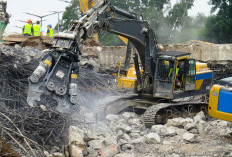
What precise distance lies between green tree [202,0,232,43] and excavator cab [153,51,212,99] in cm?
1987

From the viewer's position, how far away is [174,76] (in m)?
8.86

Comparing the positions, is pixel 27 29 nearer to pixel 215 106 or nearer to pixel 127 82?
pixel 127 82

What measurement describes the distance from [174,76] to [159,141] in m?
2.62

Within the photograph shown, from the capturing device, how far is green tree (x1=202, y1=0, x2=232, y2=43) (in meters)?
27.8

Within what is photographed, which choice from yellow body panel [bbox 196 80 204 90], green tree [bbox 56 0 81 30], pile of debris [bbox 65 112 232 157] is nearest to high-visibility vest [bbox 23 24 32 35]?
pile of debris [bbox 65 112 232 157]

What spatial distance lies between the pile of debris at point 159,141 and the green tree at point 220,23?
20922mm

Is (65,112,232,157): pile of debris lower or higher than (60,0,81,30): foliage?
lower

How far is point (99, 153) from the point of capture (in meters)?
5.48

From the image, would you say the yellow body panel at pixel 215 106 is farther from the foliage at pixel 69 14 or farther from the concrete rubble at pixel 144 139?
the foliage at pixel 69 14

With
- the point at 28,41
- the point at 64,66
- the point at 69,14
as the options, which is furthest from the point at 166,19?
the point at 64,66

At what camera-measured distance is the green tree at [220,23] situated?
2777cm

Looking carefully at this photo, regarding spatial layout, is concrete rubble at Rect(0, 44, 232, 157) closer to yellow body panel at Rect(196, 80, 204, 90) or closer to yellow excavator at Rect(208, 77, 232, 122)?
yellow excavator at Rect(208, 77, 232, 122)

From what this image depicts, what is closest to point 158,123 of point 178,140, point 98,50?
point 178,140

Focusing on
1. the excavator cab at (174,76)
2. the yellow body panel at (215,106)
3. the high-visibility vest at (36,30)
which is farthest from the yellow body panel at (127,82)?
the high-visibility vest at (36,30)
